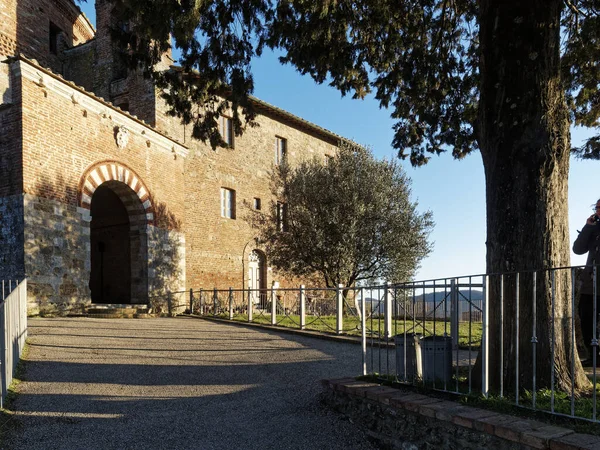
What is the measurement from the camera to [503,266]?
436cm

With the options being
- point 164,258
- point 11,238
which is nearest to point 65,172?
point 11,238

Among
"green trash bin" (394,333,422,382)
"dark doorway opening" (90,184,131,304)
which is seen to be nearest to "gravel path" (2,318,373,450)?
"green trash bin" (394,333,422,382)

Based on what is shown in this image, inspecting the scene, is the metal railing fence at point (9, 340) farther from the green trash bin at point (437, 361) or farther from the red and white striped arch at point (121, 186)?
the red and white striped arch at point (121, 186)

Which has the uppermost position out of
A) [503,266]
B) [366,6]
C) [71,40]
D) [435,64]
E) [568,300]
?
[71,40]

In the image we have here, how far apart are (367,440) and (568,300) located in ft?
7.34

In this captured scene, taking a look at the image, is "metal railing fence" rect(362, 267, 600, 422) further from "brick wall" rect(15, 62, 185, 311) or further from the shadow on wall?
the shadow on wall

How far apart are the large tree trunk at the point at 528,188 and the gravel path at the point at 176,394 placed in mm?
1721

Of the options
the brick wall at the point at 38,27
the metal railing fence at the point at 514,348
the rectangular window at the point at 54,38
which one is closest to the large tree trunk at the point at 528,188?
the metal railing fence at the point at 514,348

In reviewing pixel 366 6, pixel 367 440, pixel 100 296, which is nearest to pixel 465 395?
pixel 367 440

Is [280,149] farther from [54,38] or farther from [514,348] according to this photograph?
[514,348]

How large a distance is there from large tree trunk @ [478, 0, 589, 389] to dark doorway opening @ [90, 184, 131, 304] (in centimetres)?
1320

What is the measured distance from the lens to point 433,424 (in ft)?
12.3

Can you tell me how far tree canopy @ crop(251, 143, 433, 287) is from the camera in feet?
54.4

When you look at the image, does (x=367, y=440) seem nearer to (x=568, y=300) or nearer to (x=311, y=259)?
(x=568, y=300)
